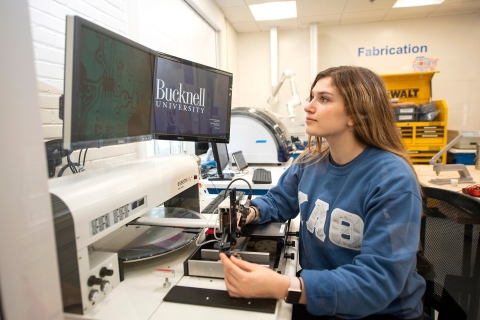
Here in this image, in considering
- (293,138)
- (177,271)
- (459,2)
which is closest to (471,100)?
(459,2)

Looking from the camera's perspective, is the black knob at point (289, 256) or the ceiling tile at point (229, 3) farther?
the ceiling tile at point (229, 3)

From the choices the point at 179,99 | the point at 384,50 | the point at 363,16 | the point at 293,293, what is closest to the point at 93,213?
the point at 293,293

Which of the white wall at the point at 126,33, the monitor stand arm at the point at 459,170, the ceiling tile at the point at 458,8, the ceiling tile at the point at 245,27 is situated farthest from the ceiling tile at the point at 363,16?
the monitor stand arm at the point at 459,170

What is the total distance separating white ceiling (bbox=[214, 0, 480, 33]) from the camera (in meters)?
3.06

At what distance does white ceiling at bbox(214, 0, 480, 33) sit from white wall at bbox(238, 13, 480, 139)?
0.14 meters

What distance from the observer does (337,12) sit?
3.35 meters

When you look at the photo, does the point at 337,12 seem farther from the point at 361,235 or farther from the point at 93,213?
the point at 93,213

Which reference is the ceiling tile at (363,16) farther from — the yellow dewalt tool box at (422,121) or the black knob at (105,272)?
the black knob at (105,272)

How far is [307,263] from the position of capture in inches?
39.8

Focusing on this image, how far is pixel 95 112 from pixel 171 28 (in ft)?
6.28

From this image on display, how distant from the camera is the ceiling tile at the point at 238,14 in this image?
135 inches

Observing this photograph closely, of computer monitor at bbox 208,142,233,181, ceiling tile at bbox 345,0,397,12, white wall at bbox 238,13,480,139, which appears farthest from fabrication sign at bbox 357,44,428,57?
computer monitor at bbox 208,142,233,181

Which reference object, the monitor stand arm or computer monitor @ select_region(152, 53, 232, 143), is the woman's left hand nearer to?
computer monitor @ select_region(152, 53, 232, 143)

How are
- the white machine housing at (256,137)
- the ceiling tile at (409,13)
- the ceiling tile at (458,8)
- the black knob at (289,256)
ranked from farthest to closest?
the ceiling tile at (409,13) < the ceiling tile at (458,8) < the white machine housing at (256,137) < the black knob at (289,256)
